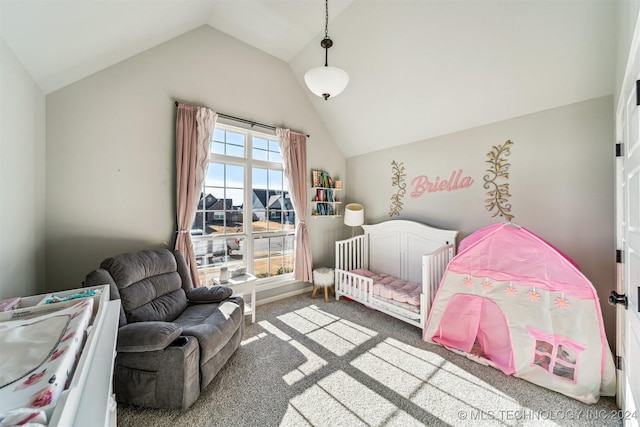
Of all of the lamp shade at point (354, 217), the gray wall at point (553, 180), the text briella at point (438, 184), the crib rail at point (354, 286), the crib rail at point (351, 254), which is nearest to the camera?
the gray wall at point (553, 180)

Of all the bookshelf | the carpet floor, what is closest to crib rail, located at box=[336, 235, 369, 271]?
the bookshelf

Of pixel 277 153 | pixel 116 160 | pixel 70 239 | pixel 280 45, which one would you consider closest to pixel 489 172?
pixel 277 153

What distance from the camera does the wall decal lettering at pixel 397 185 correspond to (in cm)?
350

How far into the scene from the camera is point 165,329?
1566 mm

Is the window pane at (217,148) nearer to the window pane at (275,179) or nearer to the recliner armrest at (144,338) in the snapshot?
the window pane at (275,179)

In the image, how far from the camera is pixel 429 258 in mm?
2432

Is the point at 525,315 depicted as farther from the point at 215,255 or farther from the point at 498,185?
the point at 215,255

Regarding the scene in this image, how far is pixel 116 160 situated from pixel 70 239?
0.81 metres

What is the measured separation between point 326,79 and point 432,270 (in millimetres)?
2131

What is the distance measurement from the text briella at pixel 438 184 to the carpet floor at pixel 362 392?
70.9 inches

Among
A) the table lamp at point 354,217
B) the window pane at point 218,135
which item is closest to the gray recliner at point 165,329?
the window pane at point 218,135

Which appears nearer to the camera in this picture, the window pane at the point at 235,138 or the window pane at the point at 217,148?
the window pane at the point at 217,148

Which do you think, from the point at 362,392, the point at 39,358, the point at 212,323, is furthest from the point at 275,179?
the point at 39,358

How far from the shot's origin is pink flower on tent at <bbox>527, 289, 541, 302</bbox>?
5.95 ft
